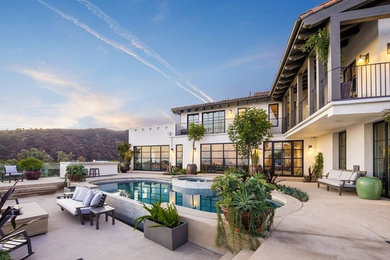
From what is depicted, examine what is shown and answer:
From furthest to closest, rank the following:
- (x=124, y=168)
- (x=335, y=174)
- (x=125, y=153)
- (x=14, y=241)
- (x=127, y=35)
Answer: (x=125, y=153) < (x=124, y=168) < (x=127, y=35) < (x=335, y=174) < (x=14, y=241)

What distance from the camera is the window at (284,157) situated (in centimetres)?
1259

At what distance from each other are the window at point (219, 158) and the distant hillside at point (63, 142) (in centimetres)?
2440

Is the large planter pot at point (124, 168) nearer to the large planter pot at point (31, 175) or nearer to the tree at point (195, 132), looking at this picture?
the large planter pot at point (31, 175)

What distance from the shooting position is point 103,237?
4.10 meters

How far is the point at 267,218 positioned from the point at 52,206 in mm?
7032

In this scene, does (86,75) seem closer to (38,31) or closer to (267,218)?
(38,31)

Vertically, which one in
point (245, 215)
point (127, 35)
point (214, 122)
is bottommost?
point (245, 215)

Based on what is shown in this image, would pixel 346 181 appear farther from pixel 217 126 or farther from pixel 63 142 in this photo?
pixel 63 142

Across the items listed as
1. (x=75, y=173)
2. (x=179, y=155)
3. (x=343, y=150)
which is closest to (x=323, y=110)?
(x=343, y=150)

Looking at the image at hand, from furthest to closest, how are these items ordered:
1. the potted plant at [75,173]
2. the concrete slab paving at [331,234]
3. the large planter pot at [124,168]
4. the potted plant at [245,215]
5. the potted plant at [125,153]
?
1. the potted plant at [125,153]
2. the large planter pot at [124,168]
3. the potted plant at [75,173]
4. the potted plant at [245,215]
5. the concrete slab paving at [331,234]

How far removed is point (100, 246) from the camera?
368cm

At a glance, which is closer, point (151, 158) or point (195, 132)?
point (195, 132)

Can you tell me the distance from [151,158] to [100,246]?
563 inches

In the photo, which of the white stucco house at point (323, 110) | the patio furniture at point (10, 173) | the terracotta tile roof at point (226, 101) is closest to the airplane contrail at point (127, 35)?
the terracotta tile roof at point (226, 101)
